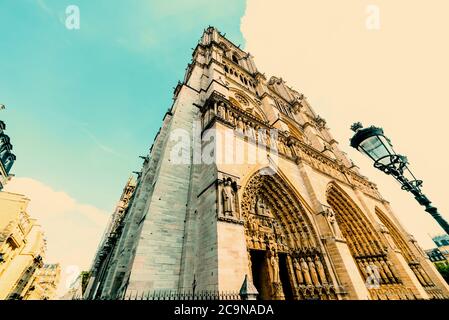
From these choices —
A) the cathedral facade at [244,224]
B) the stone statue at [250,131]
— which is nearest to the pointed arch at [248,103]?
the cathedral facade at [244,224]

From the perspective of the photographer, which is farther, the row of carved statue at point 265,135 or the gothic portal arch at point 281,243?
the row of carved statue at point 265,135

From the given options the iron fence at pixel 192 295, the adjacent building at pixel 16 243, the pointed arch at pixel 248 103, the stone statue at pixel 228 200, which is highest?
the pointed arch at pixel 248 103

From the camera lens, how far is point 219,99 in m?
9.67

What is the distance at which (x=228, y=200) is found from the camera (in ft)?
20.5

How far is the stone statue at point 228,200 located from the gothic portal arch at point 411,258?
11641mm

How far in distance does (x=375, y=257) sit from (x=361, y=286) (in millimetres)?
5446

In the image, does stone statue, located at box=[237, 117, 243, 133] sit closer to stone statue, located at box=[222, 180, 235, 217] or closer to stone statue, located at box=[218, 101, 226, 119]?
stone statue, located at box=[218, 101, 226, 119]

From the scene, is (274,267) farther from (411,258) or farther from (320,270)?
(411,258)

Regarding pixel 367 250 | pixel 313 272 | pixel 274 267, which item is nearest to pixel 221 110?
pixel 274 267

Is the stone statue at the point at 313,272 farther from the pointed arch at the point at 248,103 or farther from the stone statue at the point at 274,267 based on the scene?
the pointed arch at the point at 248,103

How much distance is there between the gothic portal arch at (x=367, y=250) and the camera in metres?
10.4

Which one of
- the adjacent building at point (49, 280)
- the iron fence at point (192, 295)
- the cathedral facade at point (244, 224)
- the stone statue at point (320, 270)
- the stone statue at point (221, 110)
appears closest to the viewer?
the iron fence at point (192, 295)

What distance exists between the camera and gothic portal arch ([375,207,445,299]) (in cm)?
1204

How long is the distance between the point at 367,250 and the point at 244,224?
31.6ft
